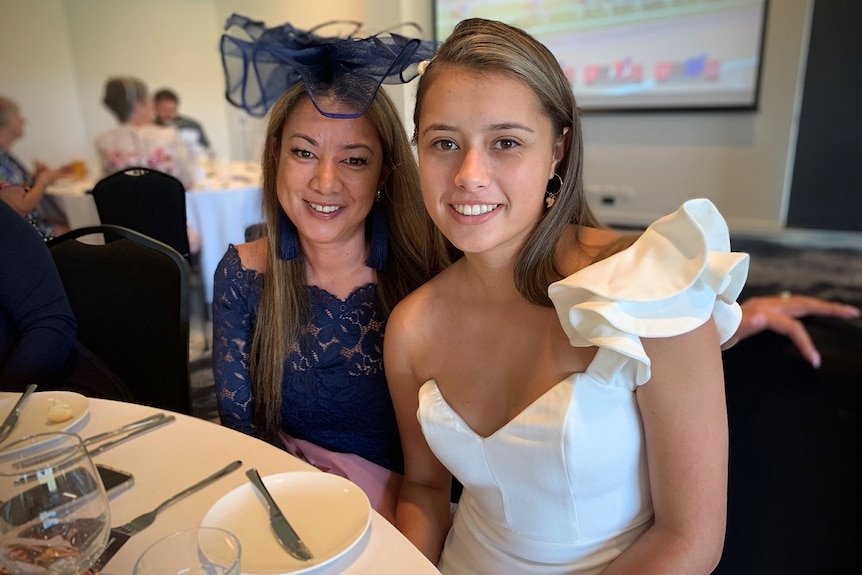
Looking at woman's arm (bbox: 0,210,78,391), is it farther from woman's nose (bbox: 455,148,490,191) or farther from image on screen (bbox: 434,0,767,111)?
image on screen (bbox: 434,0,767,111)

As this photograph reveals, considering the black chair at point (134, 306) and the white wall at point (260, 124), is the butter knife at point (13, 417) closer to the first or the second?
the black chair at point (134, 306)

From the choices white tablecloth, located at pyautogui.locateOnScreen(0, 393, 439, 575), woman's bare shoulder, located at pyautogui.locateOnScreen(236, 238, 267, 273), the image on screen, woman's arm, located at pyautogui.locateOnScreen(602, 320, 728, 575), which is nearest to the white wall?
the image on screen

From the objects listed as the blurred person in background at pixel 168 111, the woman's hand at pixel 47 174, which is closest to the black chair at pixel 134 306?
the woman's hand at pixel 47 174

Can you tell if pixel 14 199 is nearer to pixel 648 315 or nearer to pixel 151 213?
pixel 151 213

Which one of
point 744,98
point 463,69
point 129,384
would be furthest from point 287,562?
point 744,98

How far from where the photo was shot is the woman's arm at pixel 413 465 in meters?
1.35

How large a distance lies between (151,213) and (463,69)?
Result: 7.43 ft

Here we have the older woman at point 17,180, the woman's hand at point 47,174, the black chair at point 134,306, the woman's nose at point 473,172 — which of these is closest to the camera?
the woman's nose at point 473,172

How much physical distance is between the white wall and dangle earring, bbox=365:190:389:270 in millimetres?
3723

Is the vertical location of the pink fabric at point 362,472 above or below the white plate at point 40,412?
below

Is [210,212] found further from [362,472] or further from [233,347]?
[362,472]

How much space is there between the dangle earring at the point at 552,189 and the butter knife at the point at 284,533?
691mm

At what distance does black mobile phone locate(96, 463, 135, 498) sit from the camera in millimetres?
1006

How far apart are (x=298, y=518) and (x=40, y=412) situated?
Result: 24.0 inches
